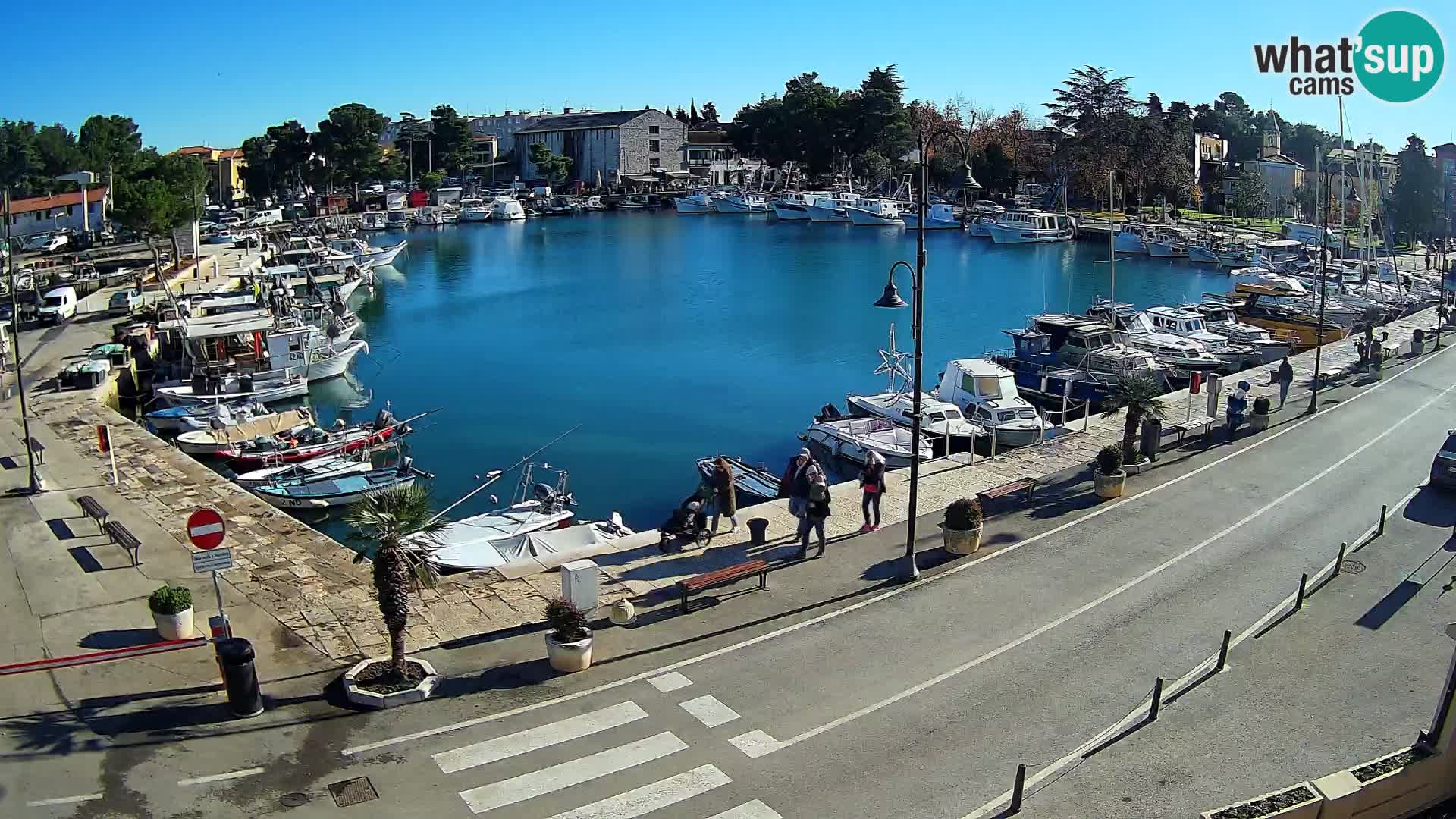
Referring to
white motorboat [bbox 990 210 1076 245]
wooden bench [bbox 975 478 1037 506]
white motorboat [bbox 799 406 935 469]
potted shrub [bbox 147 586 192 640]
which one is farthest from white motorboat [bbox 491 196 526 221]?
potted shrub [bbox 147 586 192 640]

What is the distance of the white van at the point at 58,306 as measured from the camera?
50.1m

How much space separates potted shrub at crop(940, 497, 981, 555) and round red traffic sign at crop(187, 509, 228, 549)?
11.9 metres

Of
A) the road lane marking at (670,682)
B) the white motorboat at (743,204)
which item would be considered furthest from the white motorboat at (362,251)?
the road lane marking at (670,682)

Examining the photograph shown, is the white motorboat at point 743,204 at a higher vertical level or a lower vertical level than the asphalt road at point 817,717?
higher

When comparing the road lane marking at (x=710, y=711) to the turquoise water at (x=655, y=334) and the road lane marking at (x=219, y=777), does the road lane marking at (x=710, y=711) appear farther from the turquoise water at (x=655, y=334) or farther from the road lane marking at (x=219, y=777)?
the turquoise water at (x=655, y=334)

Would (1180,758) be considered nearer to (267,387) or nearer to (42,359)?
(267,387)

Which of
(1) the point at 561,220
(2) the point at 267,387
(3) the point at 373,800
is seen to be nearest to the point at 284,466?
(2) the point at 267,387

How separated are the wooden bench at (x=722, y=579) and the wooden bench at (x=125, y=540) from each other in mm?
9917

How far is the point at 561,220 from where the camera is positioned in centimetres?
14225

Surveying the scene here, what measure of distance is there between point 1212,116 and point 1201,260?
6484 cm

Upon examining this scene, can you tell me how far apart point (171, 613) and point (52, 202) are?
99106 millimetres

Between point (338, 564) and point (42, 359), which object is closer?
point (338, 564)

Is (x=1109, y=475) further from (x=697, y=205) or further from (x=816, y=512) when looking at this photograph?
(x=697, y=205)

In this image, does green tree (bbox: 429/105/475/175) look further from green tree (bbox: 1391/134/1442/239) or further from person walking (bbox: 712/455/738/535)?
person walking (bbox: 712/455/738/535)
